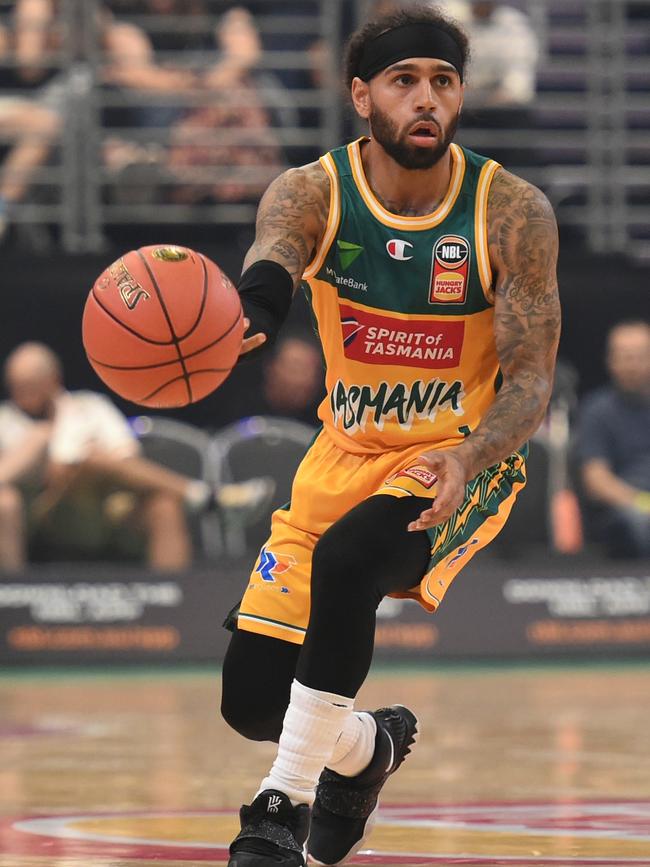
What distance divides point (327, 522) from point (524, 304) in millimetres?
844

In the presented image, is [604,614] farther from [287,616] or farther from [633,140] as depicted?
[287,616]

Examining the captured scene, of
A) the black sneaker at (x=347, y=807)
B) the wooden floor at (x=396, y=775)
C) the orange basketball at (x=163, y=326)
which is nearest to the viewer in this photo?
the orange basketball at (x=163, y=326)

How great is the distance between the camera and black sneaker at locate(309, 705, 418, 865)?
16.9 feet

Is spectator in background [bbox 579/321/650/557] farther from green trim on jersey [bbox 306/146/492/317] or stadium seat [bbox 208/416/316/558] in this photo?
green trim on jersey [bbox 306/146/492/317]

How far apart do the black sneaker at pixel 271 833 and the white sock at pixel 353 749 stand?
0.51 metres

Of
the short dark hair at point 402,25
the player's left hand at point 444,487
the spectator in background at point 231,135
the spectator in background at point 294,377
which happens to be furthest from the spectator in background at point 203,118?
the player's left hand at point 444,487

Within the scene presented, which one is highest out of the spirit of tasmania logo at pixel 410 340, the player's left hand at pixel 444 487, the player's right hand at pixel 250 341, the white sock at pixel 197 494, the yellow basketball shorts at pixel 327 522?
the player's right hand at pixel 250 341

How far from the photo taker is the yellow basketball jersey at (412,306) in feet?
16.5

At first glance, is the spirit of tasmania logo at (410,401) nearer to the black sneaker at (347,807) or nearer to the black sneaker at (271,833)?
the black sneaker at (347,807)

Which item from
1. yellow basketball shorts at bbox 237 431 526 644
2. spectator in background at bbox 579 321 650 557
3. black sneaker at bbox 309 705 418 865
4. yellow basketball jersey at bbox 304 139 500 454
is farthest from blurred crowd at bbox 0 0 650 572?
yellow basketball jersey at bbox 304 139 500 454

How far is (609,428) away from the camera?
39.9 ft

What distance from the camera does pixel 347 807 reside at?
5.21m

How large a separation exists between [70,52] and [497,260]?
8766 millimetres

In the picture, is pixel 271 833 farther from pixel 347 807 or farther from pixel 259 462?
pixel 259 462
